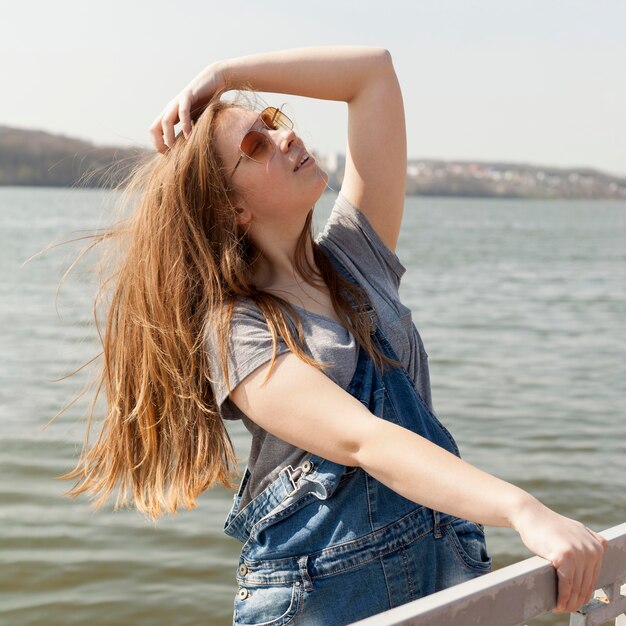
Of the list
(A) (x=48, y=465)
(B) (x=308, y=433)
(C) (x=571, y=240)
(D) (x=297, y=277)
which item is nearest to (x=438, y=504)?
(B) (x=308, y=433)

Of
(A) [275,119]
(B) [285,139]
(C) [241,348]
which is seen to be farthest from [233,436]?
(C) [241,348]

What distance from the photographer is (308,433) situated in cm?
160

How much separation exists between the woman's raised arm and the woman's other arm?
63cm

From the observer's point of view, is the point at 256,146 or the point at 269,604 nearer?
the point at 269,604

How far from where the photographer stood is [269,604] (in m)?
1.68

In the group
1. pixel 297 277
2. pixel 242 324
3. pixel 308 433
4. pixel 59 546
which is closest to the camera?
pixel 308 433

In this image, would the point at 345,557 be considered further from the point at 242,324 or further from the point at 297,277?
the point at 297,277

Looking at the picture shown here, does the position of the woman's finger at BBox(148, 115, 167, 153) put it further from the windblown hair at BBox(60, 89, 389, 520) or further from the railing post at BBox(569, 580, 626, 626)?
the railing post at BBox(569, 580, 626, 626)

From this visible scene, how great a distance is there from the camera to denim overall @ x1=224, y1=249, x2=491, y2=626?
166 cm

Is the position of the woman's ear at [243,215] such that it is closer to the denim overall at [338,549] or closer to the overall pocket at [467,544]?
the denim overall at [338,549]

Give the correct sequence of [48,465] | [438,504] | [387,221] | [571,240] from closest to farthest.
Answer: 1. [438,504]
2. [387,221]
3. [48,465]
4. [571,240]

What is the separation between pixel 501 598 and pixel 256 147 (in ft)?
3.50

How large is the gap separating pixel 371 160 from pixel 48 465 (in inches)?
222

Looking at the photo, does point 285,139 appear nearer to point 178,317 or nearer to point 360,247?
point 360,247
